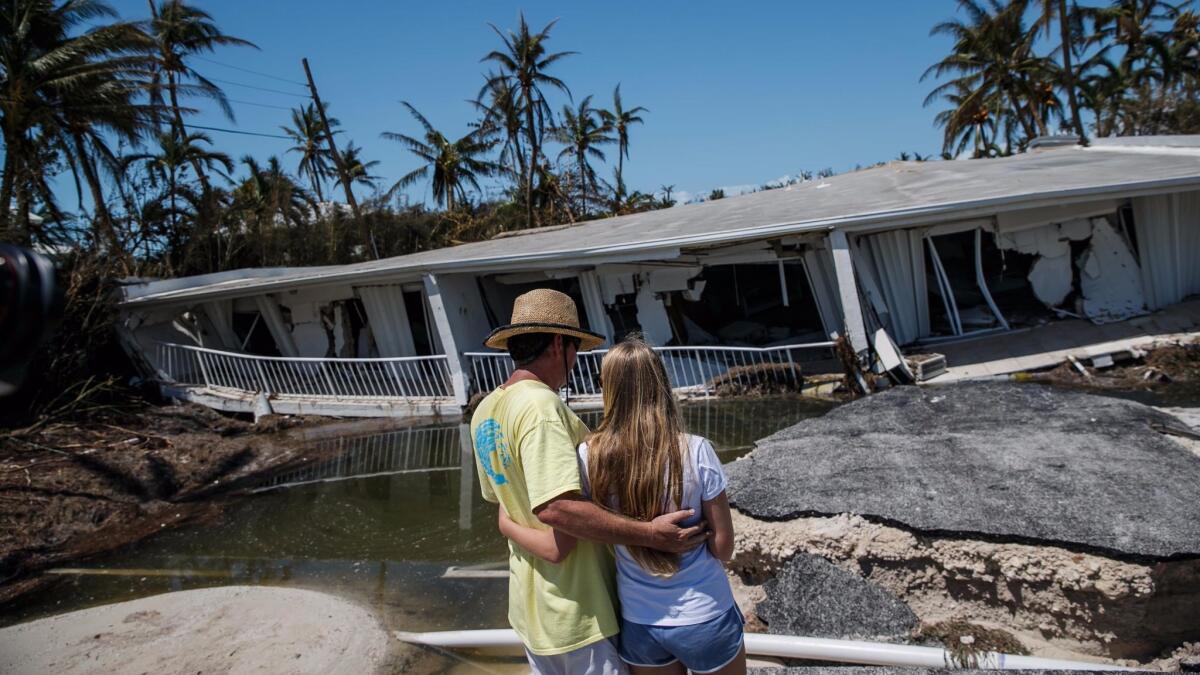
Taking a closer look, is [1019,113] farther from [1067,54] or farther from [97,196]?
[97,196]

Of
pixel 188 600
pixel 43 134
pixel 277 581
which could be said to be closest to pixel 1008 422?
pixel 277 581

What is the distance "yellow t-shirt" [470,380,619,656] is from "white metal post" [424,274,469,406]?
33.6 ft

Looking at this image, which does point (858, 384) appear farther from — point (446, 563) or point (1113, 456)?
point (446, 563)

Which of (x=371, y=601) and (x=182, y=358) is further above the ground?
(x=182, y=358)

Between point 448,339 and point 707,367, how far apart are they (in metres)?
4.70

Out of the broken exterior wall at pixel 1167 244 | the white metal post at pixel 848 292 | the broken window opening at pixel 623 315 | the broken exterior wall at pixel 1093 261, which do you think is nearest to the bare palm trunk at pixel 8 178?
the broken window opening at pixel 623 315

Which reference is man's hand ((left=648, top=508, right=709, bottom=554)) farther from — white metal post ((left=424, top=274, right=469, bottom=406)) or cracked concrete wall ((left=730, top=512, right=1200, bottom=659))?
white metal post ((left=424, top=274, right=469, bottom=406))

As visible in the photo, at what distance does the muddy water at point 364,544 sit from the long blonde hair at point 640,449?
2384 mm

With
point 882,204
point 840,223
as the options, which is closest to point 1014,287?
point 882,204

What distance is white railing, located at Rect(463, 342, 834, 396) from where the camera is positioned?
10.1 m

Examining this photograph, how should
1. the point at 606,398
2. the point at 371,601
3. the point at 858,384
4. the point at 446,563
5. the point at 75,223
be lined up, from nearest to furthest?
the point at 606,398 < the point at 371,601 < the point at 446,563 < the point at 858,384 < the point at 75,223

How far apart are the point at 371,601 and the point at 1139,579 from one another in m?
4.67

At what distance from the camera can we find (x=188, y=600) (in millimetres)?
5180

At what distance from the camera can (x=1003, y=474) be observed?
11.9ft
